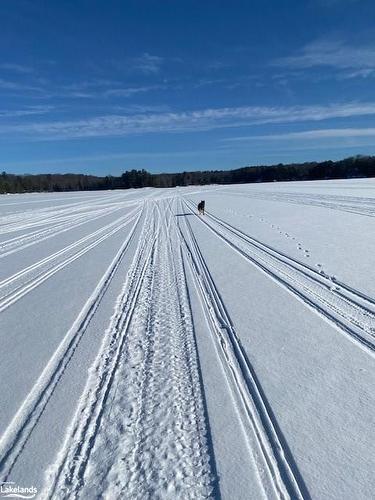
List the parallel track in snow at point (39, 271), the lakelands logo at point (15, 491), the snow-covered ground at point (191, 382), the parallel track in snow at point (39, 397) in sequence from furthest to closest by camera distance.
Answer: the parallel track in snow at point (39, 271), the parallel track in snow at point (39, 397), the snow-covered ground at point (191, 382), the lakelands logo at point (15, 491)

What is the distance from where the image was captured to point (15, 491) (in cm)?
257

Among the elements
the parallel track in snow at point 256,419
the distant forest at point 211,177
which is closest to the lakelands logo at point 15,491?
the parallel track in snow at point 256,419

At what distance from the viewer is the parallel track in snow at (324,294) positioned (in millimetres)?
4872

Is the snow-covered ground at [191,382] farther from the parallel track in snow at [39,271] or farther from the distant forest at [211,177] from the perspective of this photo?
the distant forest at [211,177]

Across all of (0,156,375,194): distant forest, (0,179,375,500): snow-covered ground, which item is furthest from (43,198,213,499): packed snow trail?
(0,156,375,194): distant forest

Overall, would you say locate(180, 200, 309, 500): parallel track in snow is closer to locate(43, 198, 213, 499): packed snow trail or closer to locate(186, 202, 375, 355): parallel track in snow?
locate(43, 198, 213, 499): packed snow trail

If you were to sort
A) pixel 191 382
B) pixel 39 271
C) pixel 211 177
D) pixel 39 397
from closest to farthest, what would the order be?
pixel 39 397, pixel 191 382, pixel 39 271, pixel 211 177

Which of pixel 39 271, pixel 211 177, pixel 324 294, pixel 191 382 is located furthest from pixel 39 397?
pixel 211 177

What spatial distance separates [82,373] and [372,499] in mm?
2774

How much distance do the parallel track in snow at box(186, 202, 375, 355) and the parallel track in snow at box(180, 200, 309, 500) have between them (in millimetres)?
1419

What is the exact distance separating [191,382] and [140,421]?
27.7 inches

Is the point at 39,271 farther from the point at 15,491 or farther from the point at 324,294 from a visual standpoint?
the point at 15,491

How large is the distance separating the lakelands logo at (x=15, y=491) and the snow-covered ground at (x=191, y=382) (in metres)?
0.03

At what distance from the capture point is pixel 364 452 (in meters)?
2.80
